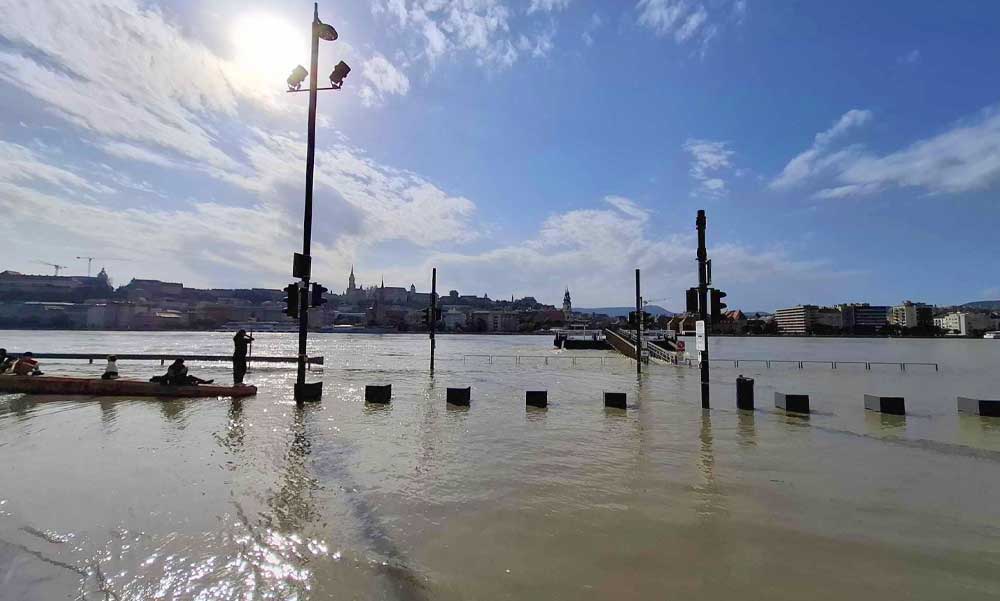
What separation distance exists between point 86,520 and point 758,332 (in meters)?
213

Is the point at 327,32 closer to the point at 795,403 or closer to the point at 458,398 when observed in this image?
the point at 458,398

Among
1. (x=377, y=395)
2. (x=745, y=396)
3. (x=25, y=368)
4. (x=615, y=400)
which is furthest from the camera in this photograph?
(x=25, y=368)

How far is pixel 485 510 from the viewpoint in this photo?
19.7 ft

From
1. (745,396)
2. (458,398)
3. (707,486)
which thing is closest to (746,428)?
(745,396)

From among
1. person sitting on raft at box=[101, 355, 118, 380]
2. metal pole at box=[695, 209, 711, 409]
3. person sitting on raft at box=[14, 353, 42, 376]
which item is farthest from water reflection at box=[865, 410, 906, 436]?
person sitting on raft at box=[14, 353, 42, 376]

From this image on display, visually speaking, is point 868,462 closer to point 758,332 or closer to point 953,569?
point 953,569

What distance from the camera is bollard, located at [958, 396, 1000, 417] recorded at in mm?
14430

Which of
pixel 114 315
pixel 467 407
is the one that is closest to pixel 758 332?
pixel 467 407

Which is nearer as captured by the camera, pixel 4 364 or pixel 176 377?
pixel 176 377

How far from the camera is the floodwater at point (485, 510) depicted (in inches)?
167

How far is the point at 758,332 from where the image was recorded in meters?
192

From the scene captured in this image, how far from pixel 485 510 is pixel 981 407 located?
16.4m

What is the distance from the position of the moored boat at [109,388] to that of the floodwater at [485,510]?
10.3 ft

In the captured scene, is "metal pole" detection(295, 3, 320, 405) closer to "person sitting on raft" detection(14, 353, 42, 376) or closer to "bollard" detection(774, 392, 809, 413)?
→ "person sitting on raft" detection(14, 353, 42, 376)
